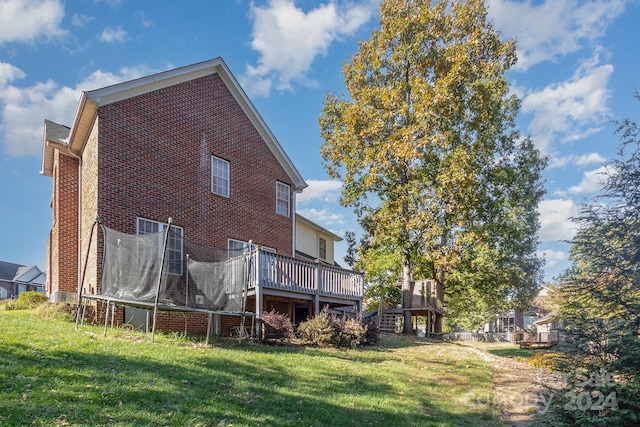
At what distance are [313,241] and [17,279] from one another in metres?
44.4

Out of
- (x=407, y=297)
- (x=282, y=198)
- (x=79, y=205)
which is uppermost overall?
(x=282, y=198)

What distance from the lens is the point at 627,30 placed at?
11320mm

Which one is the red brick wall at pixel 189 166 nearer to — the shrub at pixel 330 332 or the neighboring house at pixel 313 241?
the shrub at pixel 330 332

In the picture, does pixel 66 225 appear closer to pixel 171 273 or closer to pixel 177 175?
pixel 177 175

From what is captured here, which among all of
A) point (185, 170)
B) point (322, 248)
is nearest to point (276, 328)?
point (185, 170)

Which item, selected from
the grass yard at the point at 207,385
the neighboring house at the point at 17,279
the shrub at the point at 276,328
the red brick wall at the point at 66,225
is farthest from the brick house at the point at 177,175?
the neighboring house at the point at 17,279

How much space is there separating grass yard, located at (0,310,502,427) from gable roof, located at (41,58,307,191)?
5876 mm

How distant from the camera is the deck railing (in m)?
11.5

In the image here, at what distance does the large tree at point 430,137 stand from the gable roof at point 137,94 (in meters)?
4.39

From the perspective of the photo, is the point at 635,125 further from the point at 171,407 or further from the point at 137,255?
the point at 137,255

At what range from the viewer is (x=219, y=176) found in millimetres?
14461

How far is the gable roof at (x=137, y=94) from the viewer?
1160 centimetres

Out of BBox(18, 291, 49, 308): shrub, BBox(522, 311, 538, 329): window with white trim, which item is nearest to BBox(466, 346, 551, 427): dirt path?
BBox(18, 291, 49, 308): shrub

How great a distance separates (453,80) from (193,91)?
10.4 metres
